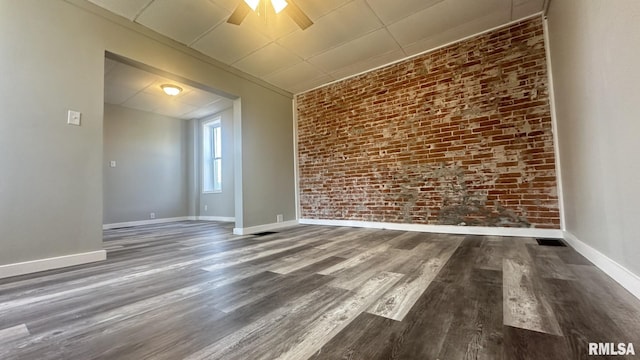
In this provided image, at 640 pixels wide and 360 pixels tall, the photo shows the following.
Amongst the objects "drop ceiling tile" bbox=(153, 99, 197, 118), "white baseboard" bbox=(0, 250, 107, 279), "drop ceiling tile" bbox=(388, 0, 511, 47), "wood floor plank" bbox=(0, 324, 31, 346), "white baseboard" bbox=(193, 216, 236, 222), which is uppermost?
"drop ceiling tile" bbox=(153, 99, 197, 118)

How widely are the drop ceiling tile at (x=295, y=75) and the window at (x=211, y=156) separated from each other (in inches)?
114

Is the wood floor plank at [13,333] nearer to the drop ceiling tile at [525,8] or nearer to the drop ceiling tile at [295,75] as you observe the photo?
the drop ceiling tile at [295,75]

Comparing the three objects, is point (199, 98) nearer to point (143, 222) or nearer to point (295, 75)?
point (295, 75)

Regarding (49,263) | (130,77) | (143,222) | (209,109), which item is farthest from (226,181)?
(49,263)

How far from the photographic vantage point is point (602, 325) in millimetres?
1000

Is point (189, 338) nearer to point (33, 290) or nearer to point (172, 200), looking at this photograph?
point (33, 290)

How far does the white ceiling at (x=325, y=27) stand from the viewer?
103 inches

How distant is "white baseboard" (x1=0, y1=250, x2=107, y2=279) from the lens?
1.94 meters

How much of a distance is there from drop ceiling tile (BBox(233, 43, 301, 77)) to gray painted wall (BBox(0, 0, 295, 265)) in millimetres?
1100

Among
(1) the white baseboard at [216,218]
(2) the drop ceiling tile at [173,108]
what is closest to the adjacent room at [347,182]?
(2) the drop ceiling tile at [173,108]

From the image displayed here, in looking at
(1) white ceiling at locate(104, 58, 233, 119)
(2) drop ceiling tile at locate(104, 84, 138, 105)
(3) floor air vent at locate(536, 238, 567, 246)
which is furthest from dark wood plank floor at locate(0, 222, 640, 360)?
(2) drop ceiling tile at locate(104, 84, 138, 105)

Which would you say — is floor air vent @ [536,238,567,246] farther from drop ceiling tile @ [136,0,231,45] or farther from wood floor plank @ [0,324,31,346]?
drop ceiling tile @ [136,0,231,45]

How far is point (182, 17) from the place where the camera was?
106 inches

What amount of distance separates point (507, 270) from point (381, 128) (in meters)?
2.67
